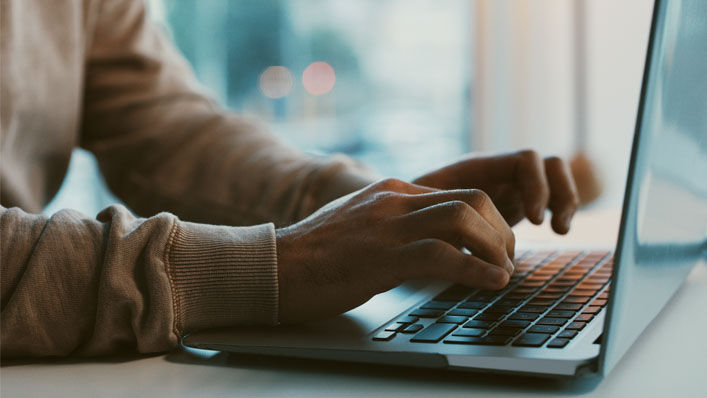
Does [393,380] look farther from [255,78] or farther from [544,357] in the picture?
[255,78]

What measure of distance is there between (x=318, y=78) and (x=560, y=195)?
2.86 m

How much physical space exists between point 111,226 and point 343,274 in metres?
0.16

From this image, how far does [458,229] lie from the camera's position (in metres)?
0.47

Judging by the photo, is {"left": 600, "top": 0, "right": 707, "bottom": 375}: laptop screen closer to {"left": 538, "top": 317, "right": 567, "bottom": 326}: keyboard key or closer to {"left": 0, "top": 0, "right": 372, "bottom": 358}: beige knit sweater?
{"left": 538, "top": 317, "right": 567, "bottom": 326}: keyboard key

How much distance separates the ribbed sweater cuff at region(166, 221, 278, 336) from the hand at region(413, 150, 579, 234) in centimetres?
29

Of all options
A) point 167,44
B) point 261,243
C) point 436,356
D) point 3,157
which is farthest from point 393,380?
point 167,44

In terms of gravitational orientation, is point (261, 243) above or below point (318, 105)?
above

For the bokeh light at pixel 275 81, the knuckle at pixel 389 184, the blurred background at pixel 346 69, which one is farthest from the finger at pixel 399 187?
the bokeh light at pixel 275 81

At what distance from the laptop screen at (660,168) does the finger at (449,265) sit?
0.08 metres

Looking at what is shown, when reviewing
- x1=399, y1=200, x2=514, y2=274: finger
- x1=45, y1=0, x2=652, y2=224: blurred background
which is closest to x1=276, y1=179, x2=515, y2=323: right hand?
x1=399, y1=200, x2=514, y2=274: finger

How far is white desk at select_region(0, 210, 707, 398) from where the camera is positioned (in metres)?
0.40

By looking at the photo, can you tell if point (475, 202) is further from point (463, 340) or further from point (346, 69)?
point (346, 69)

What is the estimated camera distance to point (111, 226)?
494 mm

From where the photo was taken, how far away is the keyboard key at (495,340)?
1.40 feet
